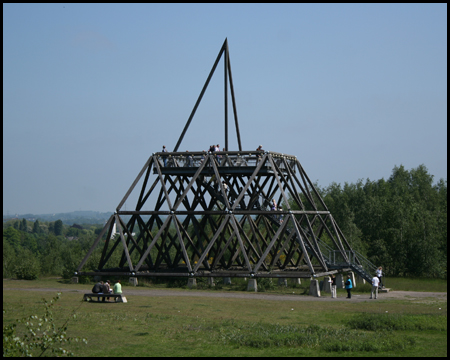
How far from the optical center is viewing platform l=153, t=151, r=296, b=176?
139 feet

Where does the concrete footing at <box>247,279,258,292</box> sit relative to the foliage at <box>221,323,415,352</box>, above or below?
above

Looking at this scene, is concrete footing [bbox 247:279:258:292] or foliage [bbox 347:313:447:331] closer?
foliage [bbox 347:313:447:331]

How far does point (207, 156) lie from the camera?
42.8 meters

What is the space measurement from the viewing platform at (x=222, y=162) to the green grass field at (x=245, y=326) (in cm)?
1236

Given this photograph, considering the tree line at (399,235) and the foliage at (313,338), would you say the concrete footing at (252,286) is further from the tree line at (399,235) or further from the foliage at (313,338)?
the tree line at (399,235)

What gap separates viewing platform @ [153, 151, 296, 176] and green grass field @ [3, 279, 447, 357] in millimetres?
12364

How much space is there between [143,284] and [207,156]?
32.3ft

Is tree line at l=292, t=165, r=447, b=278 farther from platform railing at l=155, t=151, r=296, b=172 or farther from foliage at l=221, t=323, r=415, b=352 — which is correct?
foliage at l=221, t=323, r=415, b=352

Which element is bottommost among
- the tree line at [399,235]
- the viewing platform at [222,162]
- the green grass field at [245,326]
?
the green grass field at [245,326]

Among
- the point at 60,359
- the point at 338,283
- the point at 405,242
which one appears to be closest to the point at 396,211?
the point at 405,242

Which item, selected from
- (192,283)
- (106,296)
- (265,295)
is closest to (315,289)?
(265,295)

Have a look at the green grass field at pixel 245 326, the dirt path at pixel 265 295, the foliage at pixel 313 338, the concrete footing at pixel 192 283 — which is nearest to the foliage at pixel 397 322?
the green grass field at pixel 245 326

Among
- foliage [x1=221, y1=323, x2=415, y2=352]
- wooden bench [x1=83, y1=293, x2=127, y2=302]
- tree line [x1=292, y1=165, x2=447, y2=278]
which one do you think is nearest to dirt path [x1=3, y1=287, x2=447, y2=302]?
wooden bench [x1=83, y1=293, x2=127, y2=302]

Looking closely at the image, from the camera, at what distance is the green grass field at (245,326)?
1975cm
